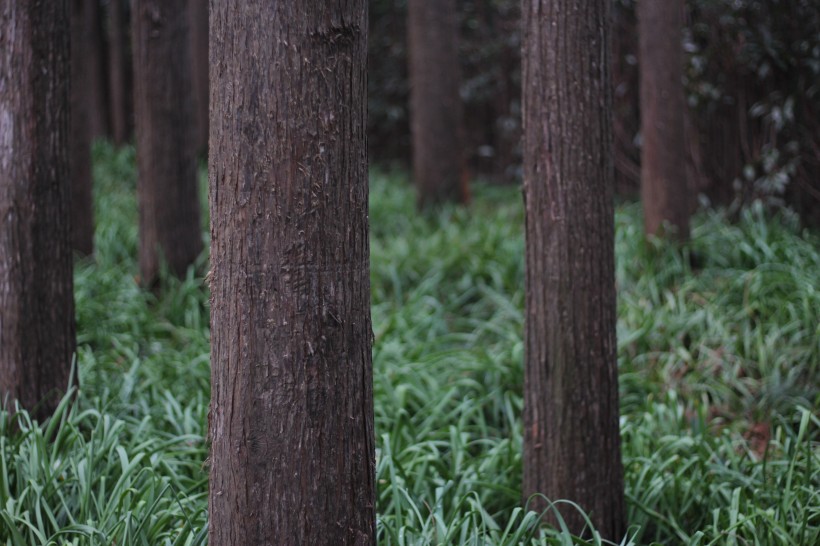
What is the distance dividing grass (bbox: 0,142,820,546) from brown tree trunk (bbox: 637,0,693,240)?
0.89 ft

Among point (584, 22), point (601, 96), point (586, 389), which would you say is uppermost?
point (584, 22)

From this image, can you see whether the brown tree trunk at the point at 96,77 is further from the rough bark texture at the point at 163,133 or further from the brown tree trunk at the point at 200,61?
the rough bark texture at the point at 163,133

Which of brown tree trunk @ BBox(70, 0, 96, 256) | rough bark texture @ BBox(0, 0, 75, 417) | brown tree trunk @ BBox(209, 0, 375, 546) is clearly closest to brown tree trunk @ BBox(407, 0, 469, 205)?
brown tree trunk @ BBox(70, 0, 96, 256)

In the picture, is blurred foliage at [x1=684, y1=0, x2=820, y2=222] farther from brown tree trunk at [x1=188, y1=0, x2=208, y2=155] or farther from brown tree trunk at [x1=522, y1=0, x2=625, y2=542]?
brown tree trunk at [x1=188, y1=0, x2=208, y2=155]

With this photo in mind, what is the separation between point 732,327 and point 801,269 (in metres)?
0.69

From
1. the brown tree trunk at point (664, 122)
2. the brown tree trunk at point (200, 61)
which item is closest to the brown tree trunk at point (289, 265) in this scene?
the brown tree trunk at point (664, 122)

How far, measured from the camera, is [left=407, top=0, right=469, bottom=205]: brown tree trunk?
9.01 metres

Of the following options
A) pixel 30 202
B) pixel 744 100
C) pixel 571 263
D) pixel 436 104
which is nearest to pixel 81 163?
pixel 436 104

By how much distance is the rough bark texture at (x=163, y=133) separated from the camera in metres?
6.39

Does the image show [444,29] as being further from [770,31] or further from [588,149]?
[588,149]

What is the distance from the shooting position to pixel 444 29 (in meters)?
9.02

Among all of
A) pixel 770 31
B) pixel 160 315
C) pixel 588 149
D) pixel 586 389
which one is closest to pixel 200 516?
pixel 586 389

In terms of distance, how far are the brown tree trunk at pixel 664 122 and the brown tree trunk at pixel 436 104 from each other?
314cm

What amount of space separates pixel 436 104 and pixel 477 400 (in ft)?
17.3
